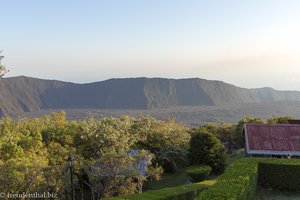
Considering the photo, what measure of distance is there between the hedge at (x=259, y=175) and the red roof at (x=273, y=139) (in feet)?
33.9

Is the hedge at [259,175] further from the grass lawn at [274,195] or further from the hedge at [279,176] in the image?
the grass lawn at [274,195]

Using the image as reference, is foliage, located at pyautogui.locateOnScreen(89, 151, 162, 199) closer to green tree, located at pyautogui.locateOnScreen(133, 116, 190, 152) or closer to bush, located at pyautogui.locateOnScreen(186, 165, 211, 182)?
bush, located at pyautogui.locateOnScreen(186, 165, 211, 182)

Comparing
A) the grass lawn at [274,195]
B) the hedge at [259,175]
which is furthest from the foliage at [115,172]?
the grass lawn at [274,195]

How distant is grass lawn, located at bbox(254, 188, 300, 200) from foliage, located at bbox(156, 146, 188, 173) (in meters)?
19.1

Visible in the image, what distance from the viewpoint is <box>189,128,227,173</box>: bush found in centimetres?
3459

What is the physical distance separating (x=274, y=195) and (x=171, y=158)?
2073 cm

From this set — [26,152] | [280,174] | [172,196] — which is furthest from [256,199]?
[26,152]

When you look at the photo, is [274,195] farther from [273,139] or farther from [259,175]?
[273,139]

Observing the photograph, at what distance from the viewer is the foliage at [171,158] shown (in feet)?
132

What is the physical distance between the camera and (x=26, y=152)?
2862 centimetres

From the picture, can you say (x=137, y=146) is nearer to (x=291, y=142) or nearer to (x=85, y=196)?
(x=85, y=196)

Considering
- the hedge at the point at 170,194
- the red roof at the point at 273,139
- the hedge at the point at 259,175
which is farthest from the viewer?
the red roof at the point at 273,139

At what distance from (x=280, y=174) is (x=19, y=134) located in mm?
20030

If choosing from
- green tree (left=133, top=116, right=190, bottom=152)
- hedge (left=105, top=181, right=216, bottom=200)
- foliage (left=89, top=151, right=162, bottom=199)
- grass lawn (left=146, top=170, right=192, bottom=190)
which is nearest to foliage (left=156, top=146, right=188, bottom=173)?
green tree (left=133, top=116, right=190, bottom=152)
